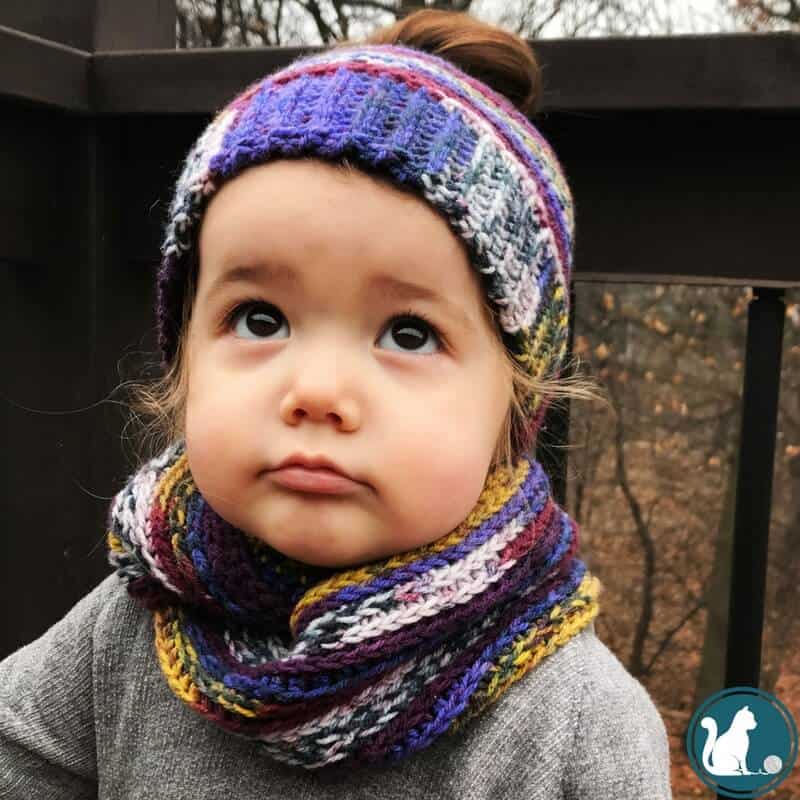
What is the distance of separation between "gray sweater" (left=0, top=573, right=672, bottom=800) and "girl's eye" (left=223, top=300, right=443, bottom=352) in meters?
0.35

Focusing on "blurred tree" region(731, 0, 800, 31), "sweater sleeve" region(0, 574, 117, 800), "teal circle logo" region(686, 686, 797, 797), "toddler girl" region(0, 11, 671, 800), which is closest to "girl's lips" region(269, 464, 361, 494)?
"toddler girl" region(0, 11, 671, 800)

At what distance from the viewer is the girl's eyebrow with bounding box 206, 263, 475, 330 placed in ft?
2.86

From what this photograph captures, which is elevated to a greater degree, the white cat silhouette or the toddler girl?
the toddler girl

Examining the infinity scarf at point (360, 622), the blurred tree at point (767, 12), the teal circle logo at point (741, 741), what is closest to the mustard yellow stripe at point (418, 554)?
the infinity scarf at point (360, 622)

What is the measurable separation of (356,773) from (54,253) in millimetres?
864

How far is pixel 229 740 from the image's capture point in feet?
3.36

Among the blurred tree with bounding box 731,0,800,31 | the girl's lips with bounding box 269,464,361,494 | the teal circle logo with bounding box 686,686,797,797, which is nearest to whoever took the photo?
the girl's lips with bounding box 269,464,361,494

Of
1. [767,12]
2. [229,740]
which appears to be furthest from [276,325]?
[767,12]

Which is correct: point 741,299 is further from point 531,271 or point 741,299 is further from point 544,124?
point 531,271

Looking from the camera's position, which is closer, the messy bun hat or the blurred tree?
the messy bun hat

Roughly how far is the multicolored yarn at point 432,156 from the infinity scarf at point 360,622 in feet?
0.63

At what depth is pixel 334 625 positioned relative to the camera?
0.88 metres

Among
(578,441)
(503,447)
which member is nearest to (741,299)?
(578,441)

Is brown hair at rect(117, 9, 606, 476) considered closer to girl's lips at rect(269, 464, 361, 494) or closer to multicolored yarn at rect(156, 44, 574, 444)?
multicolored yarn at rect(156, 44, 574, 444)
